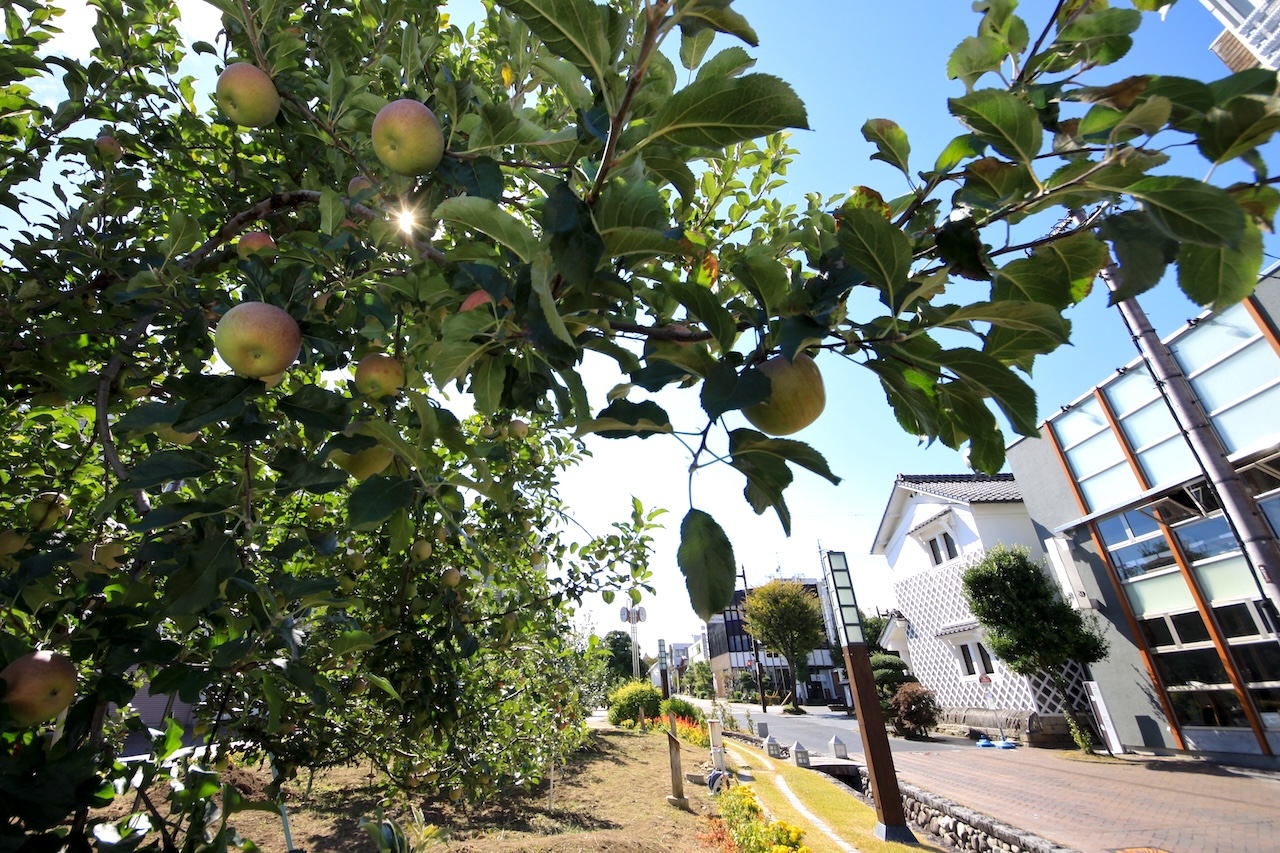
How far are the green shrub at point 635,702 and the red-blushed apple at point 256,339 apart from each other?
26762mm

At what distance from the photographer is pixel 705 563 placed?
1.08m

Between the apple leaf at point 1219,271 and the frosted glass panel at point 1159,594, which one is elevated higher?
the frosted glass panel at point 1159,594

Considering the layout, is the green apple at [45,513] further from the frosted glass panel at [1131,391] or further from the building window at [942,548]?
the building window at [942,548]

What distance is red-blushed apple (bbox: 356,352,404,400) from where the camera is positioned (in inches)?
76.1

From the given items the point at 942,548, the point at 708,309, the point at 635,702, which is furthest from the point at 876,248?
the point at 635,702

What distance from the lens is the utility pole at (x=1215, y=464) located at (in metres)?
7.00

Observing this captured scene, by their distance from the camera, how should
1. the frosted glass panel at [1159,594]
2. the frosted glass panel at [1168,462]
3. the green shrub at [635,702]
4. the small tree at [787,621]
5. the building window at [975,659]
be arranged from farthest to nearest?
the small tree at [787,621] < the green shrub at [635,702] < the building window at [975,659] < the frosted glass panel at [1159,594] < the frosted glass panel at [1168,462]

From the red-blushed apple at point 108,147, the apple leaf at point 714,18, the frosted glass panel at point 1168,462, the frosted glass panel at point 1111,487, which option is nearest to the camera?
the apple leaf at point 714,18

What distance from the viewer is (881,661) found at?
26766 millimetres

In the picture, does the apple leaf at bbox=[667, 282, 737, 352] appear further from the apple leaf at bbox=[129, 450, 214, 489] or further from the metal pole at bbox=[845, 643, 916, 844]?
the metal pole at bbox=[845, 643, 916, 844]

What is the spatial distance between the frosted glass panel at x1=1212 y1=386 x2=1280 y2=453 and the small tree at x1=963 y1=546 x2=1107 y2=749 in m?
6.05

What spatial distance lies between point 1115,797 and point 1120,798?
0.31ft

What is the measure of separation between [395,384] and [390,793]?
4047mm

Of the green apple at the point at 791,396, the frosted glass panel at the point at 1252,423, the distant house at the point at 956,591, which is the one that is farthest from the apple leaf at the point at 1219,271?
the distant house at the point at 956,591
